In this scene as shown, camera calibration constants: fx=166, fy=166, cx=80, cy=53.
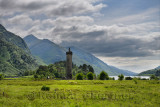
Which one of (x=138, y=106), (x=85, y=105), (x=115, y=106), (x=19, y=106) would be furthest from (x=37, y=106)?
(x=138, y=106)

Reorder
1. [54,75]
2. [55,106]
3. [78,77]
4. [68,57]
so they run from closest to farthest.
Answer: [55,106], [78,77], [68,57], [54,75]

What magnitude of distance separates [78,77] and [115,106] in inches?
3914

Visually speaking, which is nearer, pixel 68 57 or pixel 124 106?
pixel 124 106

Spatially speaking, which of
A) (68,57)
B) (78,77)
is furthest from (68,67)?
(78,77)

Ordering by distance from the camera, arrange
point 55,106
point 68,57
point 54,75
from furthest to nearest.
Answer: point 54,75 < point 68,57 < point 55,106

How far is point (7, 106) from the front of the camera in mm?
23734

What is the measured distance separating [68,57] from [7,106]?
117 metres

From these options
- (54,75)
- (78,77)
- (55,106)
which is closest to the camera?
(55,106)

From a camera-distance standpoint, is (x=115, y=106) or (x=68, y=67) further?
(x=68, y=67)

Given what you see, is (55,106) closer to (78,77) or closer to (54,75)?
(78,77)

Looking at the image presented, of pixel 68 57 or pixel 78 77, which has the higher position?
pixel 68 57

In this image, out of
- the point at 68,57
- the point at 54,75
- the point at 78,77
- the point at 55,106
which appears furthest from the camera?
the point at 54,75

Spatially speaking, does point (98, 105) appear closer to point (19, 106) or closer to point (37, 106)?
point (37, 106)

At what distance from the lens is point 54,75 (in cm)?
18762
